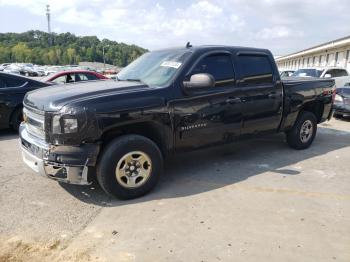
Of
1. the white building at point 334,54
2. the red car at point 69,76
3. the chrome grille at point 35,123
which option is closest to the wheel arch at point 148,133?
the chrome grille at point 35,123

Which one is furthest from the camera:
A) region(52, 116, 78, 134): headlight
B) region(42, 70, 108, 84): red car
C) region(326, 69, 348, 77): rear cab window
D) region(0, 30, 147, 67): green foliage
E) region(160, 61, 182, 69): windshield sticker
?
region(0, 30, 147, 67): green foliage

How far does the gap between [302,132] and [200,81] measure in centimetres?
322

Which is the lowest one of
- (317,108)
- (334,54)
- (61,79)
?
(317,108)

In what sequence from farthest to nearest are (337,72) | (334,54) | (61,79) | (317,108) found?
1. (334,54)
2. (337,72)
3. (61,79)
4. (317,108)

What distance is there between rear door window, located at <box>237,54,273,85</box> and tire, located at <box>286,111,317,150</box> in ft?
4.19

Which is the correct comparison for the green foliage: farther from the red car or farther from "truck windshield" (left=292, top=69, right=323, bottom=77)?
the red car

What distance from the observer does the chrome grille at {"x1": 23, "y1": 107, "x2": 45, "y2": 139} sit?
13.8ft

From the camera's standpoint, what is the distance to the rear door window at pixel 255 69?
5.52 m

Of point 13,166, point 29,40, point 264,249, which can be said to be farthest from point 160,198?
point 29,40

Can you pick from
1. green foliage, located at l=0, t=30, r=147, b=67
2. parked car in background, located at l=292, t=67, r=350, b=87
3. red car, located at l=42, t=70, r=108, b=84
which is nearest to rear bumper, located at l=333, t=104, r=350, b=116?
parked car in background, located at l=292, t=67, r=350, b=87

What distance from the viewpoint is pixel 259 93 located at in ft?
18.6

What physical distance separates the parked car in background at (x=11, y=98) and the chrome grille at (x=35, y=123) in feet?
11.5

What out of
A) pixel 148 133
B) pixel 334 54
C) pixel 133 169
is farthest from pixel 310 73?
pixel 334 54

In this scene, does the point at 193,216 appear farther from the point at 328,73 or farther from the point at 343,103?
the point at 328,73
